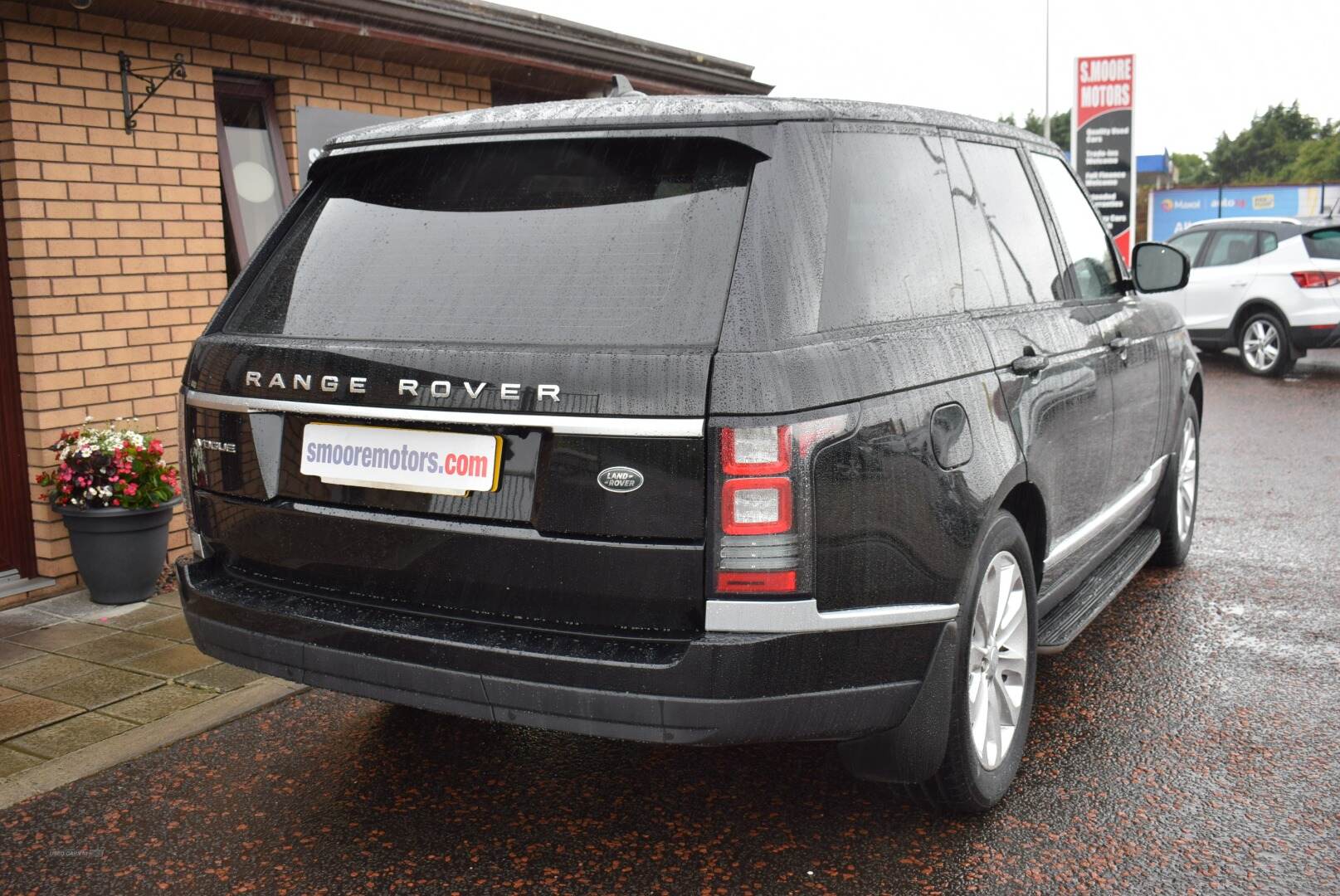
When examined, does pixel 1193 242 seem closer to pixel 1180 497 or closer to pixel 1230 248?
pixel 1230 248

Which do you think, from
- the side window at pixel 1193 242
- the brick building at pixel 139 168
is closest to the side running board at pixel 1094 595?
the brick building at pixel 139 168

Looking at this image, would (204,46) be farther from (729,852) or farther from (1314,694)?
(1314,694)

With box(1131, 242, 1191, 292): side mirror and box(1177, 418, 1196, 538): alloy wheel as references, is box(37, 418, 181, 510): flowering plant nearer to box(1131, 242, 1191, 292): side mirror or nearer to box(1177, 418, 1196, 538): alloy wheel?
box(1131, 242, 1191, 292): side mirror

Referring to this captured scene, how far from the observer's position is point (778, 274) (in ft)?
9.32

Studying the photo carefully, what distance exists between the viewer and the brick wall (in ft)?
19.2

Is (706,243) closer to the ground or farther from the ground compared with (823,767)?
farther from the ground

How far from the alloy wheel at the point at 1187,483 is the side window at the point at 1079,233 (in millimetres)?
1251

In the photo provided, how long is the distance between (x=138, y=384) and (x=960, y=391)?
4.59 metres

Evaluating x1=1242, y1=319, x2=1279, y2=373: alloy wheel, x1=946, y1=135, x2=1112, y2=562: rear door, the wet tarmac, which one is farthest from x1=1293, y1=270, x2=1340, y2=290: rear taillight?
x1=946, y1=135, x2=1112, y2=562: rear door

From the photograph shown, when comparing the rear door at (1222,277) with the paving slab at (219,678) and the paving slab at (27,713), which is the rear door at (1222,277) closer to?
the paving slab at (219,678)

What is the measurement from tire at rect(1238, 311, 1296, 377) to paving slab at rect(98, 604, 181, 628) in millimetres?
13367

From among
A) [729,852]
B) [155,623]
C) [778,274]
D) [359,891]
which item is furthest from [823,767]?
[155,623]

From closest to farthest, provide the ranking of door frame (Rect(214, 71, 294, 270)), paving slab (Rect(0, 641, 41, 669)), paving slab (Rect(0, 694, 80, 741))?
1. paving slab (Rect(0, 694, 80, 741))
2. paving slab (Rect(0, 641, 41, 669))
3. door frame (Rect(214, 71, 294, 270))

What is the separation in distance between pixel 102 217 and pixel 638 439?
14.7 ft
